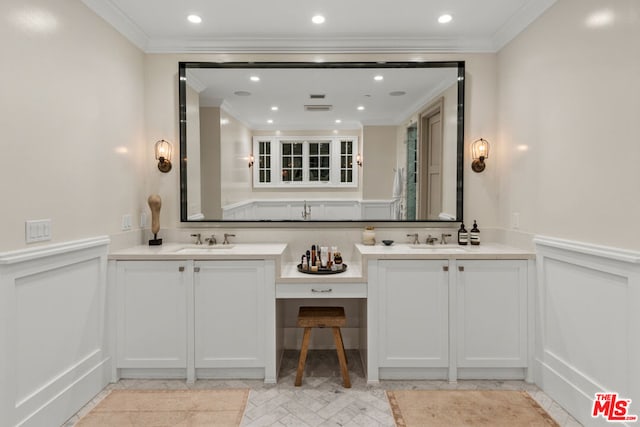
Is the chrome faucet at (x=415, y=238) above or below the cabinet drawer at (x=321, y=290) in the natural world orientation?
above

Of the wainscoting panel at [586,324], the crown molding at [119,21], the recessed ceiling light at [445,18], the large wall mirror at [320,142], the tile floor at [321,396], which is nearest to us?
the wainscoting panel at [586,324]

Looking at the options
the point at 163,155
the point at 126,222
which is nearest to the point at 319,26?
the point at 163,155

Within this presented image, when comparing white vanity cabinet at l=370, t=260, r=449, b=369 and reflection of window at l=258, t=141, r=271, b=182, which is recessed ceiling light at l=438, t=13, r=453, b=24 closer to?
reflection of window at l=258, t=141, r=271, b=182

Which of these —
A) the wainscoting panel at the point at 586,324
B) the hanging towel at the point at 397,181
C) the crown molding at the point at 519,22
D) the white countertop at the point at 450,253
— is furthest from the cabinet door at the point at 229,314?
the crown molding at the point at 519,22

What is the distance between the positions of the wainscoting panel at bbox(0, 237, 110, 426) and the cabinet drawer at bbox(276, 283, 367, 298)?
4.00 feet

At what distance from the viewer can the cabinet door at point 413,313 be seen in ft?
8.80

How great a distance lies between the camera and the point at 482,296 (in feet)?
8.84

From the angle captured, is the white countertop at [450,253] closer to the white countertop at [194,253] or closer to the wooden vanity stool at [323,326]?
the wooden vanity stool at [323,326]

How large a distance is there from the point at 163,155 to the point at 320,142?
1282 mm

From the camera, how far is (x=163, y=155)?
3.15 metres

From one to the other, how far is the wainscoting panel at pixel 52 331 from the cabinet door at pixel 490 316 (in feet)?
8.03

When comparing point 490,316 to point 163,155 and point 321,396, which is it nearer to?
point 321,396

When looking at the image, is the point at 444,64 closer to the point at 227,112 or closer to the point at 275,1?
the point at 275,1

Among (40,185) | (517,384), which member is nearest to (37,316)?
(40,185)
